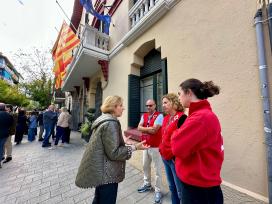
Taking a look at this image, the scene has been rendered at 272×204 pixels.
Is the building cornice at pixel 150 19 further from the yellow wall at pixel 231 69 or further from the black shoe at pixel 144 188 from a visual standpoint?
the black shoe at pixel 144 188

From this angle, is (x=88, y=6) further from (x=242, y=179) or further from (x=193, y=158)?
(x=242, y=179)

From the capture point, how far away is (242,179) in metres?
2.42

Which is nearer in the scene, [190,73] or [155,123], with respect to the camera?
[155,123]

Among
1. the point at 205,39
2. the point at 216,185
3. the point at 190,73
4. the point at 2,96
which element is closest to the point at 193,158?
the point at 216,185

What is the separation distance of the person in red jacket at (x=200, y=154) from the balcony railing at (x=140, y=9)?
4.49 meters

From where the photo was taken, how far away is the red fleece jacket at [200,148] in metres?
1.13

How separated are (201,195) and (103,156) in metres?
0.94

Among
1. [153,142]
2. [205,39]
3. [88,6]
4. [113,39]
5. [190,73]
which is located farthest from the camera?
[113,39]

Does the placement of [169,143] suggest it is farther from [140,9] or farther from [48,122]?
[48,122]

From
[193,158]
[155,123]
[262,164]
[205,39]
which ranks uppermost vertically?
[205,39]

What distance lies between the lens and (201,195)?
1207 mm

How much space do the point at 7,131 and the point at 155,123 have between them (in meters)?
4.42

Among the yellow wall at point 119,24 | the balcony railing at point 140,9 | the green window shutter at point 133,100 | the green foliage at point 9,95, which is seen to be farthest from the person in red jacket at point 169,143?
the green foliage at point 9,95

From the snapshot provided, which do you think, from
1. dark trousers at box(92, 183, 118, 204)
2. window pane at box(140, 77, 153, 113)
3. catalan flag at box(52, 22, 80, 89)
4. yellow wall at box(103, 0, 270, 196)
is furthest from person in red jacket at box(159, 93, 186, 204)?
catalan flag at box(52, 22, 80, 89)
